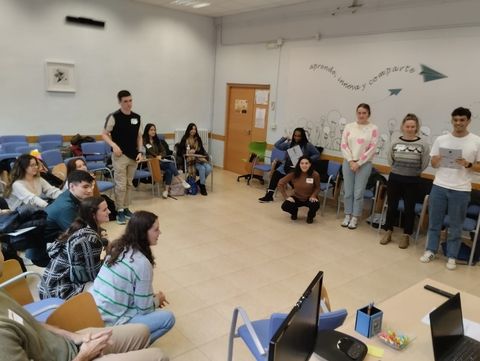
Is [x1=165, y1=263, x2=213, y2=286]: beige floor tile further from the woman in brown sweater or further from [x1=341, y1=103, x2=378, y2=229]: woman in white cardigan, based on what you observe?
[x1=341, y1=103, x2=378, y2=229]: woman in white cardigan

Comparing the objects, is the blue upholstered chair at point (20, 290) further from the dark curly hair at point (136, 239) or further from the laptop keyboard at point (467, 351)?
the laptop keyboard at point (467, 351)

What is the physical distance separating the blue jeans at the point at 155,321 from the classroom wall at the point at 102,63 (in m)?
5.42

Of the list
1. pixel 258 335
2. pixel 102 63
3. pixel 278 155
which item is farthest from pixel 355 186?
pixel 102 63

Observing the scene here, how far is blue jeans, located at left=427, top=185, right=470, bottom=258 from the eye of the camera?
3.87 meters

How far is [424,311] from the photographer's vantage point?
6.05 feet

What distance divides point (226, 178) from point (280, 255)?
3797mm

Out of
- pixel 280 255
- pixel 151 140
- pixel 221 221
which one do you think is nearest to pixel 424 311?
pixel 280 255

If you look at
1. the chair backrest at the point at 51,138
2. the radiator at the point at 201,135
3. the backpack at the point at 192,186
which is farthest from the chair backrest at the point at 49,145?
the radiator at the point at 201,135

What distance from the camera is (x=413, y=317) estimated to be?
179 cm

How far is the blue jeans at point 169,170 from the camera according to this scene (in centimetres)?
624

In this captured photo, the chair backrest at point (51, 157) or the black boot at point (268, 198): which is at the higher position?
the chair backrest at point (51, 157)

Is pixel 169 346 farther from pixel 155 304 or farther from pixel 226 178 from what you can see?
pixel 226 178

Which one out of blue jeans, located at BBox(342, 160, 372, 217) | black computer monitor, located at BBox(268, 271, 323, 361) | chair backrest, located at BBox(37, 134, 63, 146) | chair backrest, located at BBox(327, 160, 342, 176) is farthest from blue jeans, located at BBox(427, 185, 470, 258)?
chair backrest, located at BBox(37, 134, 63, 146)

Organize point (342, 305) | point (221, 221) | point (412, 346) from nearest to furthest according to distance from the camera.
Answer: point (412, 346)
point (342, 305)
point (221, 221)
